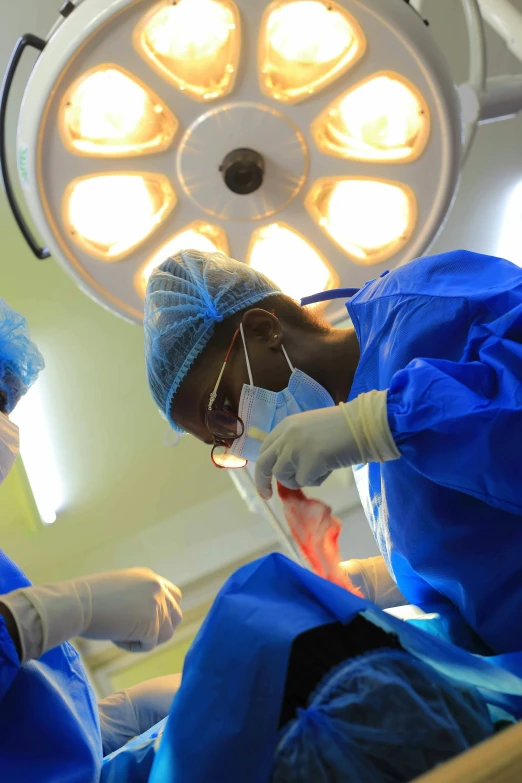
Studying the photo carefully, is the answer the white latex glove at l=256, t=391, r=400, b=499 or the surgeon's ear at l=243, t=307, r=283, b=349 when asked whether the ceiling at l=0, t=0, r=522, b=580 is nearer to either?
the surgeon's ear at l=243, t=307, r=283, b=349

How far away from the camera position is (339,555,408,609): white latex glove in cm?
146

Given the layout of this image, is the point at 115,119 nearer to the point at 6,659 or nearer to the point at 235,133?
the point at 235,133

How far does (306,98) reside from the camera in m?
1.23

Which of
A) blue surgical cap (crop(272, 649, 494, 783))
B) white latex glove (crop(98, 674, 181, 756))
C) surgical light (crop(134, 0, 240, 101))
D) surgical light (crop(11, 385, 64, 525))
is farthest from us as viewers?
surgical light (crop(11, 385, 64, 525))

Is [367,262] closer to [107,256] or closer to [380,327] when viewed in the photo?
[380,327]

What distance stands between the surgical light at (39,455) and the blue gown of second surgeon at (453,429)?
4.41 ft

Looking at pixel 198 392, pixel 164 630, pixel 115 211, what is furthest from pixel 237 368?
pixel 164 630

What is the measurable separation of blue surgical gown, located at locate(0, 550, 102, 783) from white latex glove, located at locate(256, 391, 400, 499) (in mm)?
457

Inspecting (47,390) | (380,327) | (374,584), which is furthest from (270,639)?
(47,390)

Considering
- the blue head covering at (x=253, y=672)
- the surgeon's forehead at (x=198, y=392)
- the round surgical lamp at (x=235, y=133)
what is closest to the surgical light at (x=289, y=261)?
the round surgical lamp at (x=235, y=133)

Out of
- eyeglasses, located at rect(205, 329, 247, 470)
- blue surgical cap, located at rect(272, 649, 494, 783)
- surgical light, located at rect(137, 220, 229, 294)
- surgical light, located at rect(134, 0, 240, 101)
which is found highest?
surgical light, located at rect(134, 0, 240, 101)

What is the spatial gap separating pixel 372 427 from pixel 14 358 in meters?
0.89

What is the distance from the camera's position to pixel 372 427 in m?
0.92

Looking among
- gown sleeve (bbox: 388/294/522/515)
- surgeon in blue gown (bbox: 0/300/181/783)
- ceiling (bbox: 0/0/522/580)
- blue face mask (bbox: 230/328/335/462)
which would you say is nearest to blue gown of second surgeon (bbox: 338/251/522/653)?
gown sleeve (bbox: 388/294/522/515)
